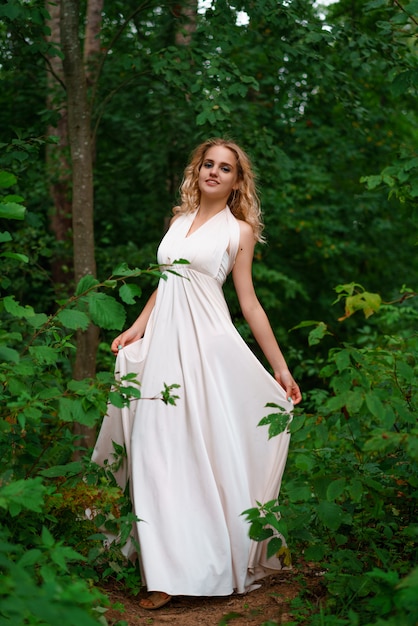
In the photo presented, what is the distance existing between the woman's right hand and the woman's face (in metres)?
0.84

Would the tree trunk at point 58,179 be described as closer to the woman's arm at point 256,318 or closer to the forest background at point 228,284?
the forest background at point 228,284

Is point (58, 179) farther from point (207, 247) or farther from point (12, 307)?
point (12, 307)

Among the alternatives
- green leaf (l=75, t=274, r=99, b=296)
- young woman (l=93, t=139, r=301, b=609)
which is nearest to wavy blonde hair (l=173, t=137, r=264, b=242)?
young woman (l=93, t=139, r=301, b=609)

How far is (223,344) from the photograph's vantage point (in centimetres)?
387

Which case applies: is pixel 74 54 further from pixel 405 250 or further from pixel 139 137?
pixel 405 250

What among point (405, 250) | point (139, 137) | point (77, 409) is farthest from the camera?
point (405, 250)

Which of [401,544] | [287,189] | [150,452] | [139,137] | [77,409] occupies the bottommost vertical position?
[401,544]

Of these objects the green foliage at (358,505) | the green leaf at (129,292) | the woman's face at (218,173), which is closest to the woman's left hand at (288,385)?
the green foliage at (358,505)

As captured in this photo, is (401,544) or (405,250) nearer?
(401,544)

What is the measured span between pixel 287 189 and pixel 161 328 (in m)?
5.57

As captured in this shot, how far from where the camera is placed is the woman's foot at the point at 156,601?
3473 millimetres

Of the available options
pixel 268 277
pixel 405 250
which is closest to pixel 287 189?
pixel 268 277

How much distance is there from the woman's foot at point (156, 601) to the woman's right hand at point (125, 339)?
1241 mm

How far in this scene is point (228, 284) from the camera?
899 centimetres
